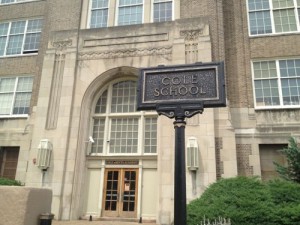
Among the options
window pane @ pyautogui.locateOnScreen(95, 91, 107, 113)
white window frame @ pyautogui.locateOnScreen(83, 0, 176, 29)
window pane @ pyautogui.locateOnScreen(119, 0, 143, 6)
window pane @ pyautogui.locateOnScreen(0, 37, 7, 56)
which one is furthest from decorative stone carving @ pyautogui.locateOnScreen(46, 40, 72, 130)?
window pane @ pyautogui.locateOnScreen(0, 37, 7, 56)

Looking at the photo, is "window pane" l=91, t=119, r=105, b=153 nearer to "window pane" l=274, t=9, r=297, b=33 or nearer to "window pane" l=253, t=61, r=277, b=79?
"window pane" l=253, t=61, r=277, b=79

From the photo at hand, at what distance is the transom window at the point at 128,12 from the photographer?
56.8 feet

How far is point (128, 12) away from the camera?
17.8 meters

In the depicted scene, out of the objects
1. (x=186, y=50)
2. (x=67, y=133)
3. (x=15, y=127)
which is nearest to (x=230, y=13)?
(x=186, y=50)

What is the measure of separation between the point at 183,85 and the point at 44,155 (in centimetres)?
1133

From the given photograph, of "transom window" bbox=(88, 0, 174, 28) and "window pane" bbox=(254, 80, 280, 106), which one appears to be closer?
"window pane" bbox=(254, 80, 280, 106)

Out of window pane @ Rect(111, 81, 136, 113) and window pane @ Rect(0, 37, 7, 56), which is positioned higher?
window pane @ Rect(0, 37, 7, 56)

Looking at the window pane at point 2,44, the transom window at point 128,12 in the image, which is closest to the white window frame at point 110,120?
the transom window at point 128,12

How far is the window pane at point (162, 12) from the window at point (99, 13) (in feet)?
10.1

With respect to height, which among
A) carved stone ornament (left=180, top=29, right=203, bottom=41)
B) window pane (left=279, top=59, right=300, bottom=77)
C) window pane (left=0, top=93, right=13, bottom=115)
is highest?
carved stone ornament (left=180, top=29, right=203, bottom=41)

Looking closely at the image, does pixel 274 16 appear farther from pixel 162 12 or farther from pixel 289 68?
pixel 162 12

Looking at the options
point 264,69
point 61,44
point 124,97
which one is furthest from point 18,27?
point 264,69

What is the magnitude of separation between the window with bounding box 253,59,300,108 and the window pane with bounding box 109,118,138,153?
6.64 metres

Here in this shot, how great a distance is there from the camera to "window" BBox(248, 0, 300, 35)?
16797 mm
